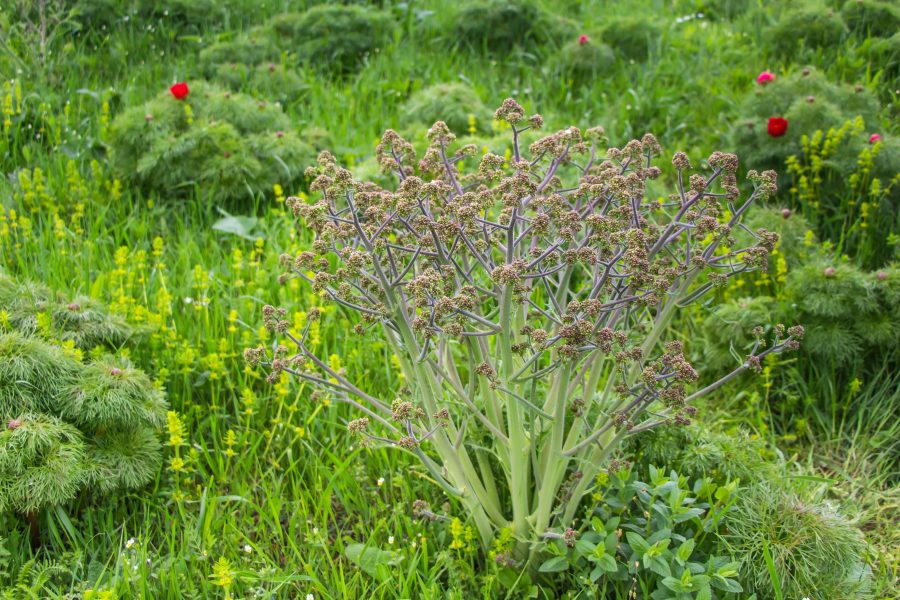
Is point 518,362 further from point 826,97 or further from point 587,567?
point 826,97

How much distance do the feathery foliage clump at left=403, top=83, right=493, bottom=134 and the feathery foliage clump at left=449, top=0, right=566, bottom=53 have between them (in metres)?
1.21

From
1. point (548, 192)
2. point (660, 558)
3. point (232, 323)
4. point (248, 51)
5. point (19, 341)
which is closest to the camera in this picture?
point (660, 558)

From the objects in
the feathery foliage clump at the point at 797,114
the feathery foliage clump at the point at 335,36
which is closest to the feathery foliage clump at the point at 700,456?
the feathery foliage clump at the point at 797,114

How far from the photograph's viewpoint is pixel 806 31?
4.94 metres

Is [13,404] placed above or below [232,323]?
above

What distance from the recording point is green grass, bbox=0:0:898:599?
94.0 inches

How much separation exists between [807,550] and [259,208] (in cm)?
300

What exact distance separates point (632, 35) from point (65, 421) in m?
4.43

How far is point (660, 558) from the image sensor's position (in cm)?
209

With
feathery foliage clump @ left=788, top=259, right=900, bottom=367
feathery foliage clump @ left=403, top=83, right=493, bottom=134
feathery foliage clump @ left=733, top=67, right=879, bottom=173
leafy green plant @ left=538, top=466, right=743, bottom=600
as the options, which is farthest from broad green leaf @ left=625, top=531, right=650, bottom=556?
feathery foliage clump @ left=403, top=83, right=493, bottom=134

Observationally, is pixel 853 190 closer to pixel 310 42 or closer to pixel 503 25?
pixel 503 25

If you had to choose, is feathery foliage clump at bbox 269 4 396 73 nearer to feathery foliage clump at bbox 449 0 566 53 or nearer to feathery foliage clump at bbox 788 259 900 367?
feathery foliage clump at bbox 449 0 566 53

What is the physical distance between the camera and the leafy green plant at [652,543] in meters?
2.08

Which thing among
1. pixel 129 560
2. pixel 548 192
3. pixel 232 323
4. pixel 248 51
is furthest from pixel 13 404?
pixel 248 51
